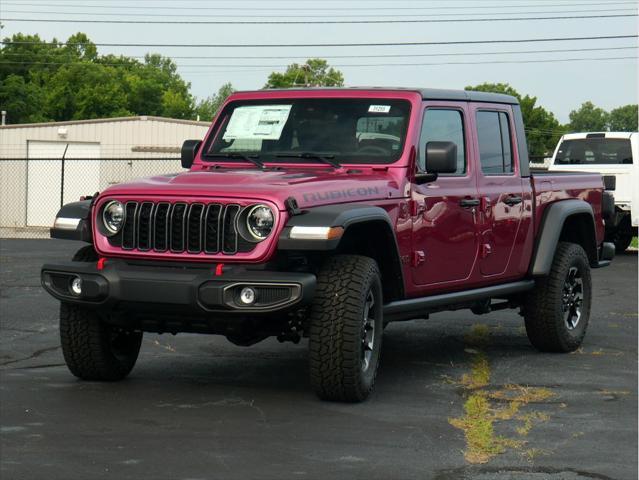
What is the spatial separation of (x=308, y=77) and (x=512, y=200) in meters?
105

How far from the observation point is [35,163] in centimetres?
4962

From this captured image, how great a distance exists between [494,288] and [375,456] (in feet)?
11.1

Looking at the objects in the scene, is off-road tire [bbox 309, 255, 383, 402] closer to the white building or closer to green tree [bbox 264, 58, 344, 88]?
the white building

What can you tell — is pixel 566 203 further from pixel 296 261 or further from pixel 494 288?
pixel 296 261

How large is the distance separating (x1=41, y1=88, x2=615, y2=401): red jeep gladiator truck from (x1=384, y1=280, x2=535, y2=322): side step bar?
2 centimetres

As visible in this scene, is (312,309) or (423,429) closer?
(423,429)

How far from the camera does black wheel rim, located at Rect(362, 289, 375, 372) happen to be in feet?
25.4

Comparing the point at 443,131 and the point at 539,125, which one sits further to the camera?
the point at 539,125

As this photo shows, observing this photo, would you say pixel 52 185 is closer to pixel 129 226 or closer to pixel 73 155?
pixel 73 155

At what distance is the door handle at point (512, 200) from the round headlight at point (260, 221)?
2.73m

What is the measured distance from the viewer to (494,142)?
9.72 meters

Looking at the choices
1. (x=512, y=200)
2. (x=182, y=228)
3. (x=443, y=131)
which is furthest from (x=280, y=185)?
(x=512, y=200)

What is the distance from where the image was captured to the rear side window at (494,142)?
31.2ft

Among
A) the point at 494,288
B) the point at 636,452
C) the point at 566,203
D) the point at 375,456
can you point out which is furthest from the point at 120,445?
the point at 566,203
